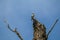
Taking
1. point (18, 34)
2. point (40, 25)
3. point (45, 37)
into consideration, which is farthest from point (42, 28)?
point (18, 34)

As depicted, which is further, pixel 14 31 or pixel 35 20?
pixel 14 31

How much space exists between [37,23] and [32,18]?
58cm

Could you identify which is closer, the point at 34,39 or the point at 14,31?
the point at 34,39

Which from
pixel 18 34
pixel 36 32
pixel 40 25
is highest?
pixel 40 25

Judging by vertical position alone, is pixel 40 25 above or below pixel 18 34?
above

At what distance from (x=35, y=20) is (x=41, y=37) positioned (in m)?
1.42

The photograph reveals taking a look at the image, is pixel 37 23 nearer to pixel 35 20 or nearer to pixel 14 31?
pixel 35 20

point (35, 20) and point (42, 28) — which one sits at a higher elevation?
point (35, 20)

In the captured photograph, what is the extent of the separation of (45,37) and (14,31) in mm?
2743

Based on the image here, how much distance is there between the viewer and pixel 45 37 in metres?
7.03

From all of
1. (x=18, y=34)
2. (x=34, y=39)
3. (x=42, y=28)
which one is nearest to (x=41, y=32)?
(x=42, y=28)

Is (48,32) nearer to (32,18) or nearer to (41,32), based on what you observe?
(41,32)

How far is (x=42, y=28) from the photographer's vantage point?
288 inches

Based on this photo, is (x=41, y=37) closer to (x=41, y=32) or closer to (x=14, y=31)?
(x=41, y=32)
